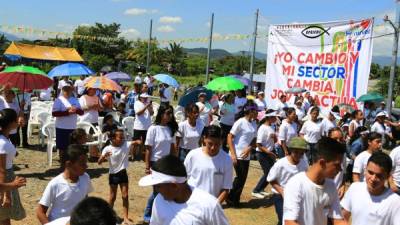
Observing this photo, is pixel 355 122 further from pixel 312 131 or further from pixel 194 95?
pixel 194 95

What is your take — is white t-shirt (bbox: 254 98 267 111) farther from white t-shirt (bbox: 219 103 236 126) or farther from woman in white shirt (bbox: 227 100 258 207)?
woman in white shirt (bbox: 227 100 258 207)

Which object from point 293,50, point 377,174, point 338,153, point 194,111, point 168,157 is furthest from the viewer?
point 293,50

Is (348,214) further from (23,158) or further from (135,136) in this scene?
(23,158)

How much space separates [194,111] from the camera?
673 cm

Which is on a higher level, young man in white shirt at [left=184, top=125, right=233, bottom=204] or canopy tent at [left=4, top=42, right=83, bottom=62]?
canopy tent at [left=4, top=42, right=83, bottom=62]

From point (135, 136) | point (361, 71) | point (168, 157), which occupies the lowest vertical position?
point (135, 136)

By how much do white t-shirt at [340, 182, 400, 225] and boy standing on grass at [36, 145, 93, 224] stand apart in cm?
227

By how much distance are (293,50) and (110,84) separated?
655cm

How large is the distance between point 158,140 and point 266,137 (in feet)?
7.44

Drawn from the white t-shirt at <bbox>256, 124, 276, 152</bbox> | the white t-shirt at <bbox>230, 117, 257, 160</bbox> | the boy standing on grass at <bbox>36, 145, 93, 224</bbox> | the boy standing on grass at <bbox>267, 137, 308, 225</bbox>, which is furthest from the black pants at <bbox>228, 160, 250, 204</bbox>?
the boy standing on grass at <bbox>36, 145, 93, 224</bbox>

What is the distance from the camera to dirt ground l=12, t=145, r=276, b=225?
281 inches

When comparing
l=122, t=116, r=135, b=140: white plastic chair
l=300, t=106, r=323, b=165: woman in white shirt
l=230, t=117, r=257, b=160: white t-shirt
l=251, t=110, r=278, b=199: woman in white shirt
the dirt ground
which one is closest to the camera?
the dirt ground

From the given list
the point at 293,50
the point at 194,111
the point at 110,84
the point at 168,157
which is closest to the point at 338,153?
the point at 168,157

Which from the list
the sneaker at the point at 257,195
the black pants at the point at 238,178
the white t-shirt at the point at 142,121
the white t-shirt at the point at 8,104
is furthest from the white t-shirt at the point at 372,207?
the white t-shirt at the point at 8,104
